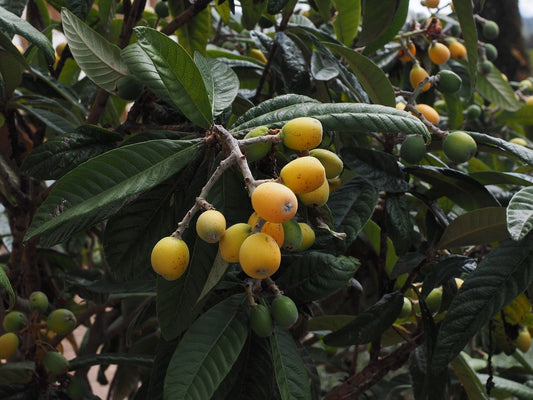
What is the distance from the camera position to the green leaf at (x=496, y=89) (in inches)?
63.5

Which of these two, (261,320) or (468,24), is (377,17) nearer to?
(468,24)

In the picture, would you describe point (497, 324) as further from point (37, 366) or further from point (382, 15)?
point (37, 366)

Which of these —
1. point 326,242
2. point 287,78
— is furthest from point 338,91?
point 326,242

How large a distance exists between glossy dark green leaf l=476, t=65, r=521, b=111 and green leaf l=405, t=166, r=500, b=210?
65cm

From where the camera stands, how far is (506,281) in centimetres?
83

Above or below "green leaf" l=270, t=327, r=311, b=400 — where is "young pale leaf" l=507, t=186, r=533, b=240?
above

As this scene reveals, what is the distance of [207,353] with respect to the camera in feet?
2.45

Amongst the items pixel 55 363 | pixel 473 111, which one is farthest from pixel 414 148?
pixel 473 111

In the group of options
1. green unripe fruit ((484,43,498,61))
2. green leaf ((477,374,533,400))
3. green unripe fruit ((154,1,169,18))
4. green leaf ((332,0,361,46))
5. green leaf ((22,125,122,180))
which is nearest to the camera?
green leaf ((22,125,122,180))

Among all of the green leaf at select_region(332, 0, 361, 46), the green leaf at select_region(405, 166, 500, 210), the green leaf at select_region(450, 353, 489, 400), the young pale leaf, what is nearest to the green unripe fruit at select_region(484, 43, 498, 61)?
the green leaf at select_region(332, 0, 361, 46)

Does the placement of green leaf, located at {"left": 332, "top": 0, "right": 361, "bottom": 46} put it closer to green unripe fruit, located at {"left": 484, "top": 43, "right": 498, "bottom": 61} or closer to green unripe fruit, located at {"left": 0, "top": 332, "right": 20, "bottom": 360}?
green unripe fruit, located at {"left": 484, "top": 43, "right": 498, "bottom": 61}

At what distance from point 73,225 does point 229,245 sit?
0.22m

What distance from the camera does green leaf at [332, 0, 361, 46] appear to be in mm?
1209

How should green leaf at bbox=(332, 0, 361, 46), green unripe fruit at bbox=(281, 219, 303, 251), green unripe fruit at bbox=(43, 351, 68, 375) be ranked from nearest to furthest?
green unripe fruit at bbox=(281, 219, 303, 251) → green unripe fruit at bbox=(43, 351, 68, 375) → green leaf at bbox=(332, 0, 361, 46)
